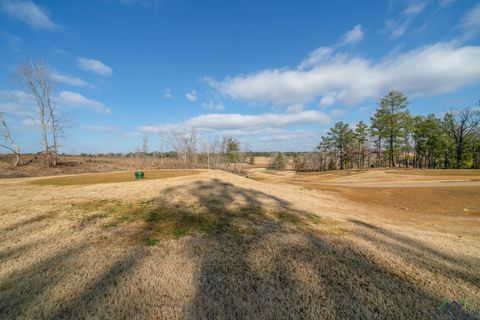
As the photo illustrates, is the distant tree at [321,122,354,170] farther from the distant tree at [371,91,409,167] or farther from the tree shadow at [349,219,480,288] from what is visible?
the tree shadow at [349,219,480,288]

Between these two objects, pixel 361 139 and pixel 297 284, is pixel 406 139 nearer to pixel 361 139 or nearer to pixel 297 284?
pixel 361 139

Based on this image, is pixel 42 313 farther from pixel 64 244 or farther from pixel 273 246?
Result: pixel 273 246

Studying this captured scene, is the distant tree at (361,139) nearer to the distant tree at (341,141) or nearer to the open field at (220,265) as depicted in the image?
the distant tree at (341,141)

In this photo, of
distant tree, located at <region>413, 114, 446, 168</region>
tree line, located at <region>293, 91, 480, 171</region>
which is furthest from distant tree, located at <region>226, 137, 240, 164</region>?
distant tree, located at <region>413, 114, 446, 168</region>

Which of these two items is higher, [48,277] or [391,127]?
[391,127]

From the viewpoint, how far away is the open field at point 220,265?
8.43ft

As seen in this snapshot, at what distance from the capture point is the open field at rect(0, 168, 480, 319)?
8.43ft

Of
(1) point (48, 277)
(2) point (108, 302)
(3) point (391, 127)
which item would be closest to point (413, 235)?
(2) point (108, 302)

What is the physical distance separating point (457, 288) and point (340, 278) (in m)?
1.86

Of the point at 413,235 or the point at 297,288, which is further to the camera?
the point at 413,235

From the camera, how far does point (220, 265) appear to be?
3516 millimetres

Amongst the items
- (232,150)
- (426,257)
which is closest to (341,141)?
(232,150)

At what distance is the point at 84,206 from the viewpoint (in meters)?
6.83

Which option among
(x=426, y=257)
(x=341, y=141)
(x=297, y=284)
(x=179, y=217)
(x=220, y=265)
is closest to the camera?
(x=297, y=284)
